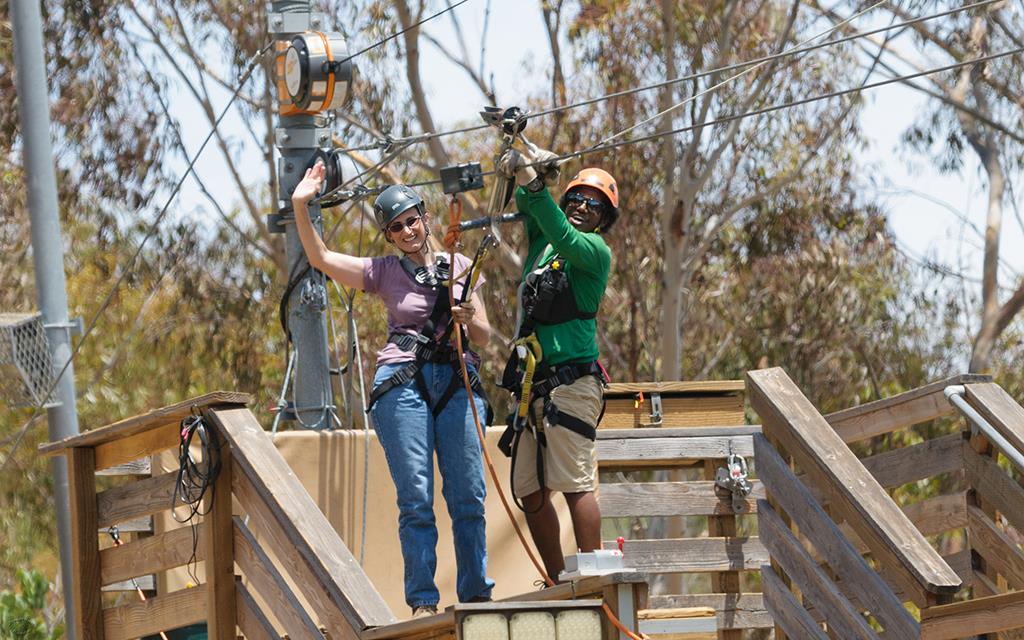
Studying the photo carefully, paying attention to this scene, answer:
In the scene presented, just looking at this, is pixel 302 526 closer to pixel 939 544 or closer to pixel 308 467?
pixel 308 467

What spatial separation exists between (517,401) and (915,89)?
15.1 meters

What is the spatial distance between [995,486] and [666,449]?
82.2 inches

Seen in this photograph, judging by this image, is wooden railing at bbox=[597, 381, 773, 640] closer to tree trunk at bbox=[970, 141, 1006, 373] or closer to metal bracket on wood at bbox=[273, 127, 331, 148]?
metal bracket on wood at bbox=[273, 127, 331, 148]

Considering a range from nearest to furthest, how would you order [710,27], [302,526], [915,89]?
[302,526]
[710,27]
[915,89]

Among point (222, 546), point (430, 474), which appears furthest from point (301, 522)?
point (430, 474)

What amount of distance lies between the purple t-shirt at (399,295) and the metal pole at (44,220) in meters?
3.73

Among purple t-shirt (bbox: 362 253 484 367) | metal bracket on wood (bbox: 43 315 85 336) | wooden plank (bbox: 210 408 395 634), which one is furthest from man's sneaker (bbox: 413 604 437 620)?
metal bracket on wood (bbox: 43 315 85 336)

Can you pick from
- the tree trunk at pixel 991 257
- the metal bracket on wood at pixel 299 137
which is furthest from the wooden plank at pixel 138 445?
the tree trunk at pixel 991 257

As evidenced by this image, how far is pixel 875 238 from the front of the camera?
2147cm

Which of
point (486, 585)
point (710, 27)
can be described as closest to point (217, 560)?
point (486, 585)

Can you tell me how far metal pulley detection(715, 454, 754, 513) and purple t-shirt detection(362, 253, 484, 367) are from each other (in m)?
2.23

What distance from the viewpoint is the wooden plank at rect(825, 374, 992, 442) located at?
623cm

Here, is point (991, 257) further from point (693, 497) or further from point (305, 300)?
point (305, 300)

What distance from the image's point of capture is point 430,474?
5914 mm
